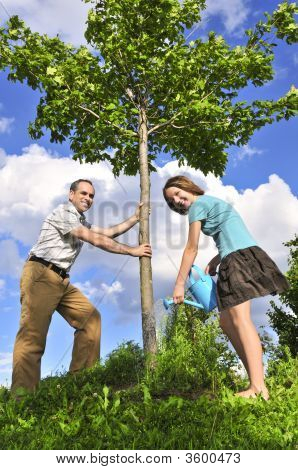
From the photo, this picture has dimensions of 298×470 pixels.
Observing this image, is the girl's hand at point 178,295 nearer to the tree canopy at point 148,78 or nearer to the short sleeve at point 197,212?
the short sleeve at point 197,212

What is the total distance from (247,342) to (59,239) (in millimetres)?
3012

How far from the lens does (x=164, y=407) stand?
4.75 meters

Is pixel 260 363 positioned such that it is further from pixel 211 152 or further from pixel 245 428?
pixel 211 152

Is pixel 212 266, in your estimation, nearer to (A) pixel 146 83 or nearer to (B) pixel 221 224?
(B) pixel 221 224

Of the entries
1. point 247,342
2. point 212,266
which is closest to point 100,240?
point 212,266

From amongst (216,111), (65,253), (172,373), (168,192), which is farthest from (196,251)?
(216,111)

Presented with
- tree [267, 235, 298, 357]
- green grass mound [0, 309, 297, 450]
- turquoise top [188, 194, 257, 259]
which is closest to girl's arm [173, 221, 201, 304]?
turquoise top [188, 194, 257, 259]

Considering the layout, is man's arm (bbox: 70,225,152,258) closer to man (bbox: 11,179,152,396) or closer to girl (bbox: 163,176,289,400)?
man (bbox: 11,179,152,396)

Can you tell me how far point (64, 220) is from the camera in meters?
6.66

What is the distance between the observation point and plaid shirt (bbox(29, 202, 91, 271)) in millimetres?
6637

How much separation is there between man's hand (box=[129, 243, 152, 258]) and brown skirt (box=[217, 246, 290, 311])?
5.43 feet

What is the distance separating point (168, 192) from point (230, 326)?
5.66 ft

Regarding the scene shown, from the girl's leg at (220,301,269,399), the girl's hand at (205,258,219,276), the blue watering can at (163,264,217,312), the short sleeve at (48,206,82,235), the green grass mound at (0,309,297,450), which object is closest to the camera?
the green grass mound at (0,309,297,450)
